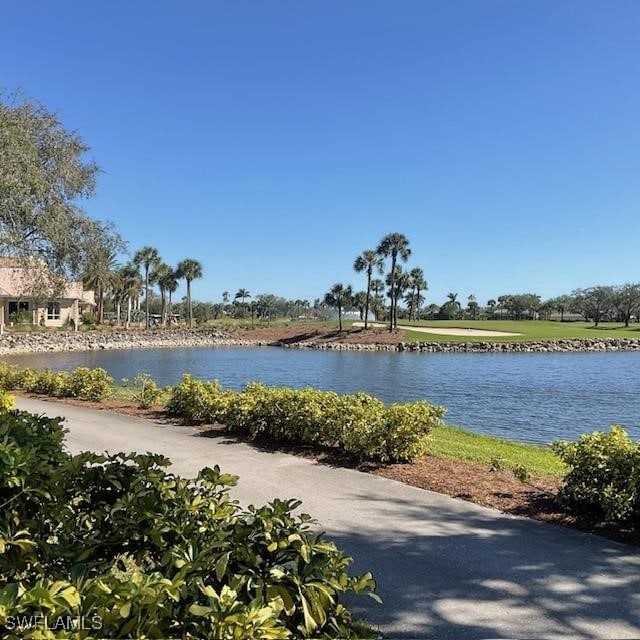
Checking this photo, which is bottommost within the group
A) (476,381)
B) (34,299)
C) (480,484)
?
(476,381)

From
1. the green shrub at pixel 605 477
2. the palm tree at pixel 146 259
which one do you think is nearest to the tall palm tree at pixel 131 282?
the palm tree at pixel 146 259

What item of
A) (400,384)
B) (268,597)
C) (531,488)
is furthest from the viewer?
(400,384)

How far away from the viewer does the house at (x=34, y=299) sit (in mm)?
10277

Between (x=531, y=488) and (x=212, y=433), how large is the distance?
4938 millimetres

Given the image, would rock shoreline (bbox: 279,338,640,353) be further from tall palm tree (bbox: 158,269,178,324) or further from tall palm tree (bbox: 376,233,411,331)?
tall palm tree (bbox: 158,269,178,324)

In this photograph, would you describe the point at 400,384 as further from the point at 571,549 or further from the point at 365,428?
the point at 571,549

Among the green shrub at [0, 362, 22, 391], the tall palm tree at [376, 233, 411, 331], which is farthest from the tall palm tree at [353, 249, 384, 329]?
the green shrub at [0, 362, 22, 391]

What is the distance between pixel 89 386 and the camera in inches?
495

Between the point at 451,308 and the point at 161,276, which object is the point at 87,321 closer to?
the point at 161,276

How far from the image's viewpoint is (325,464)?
713 centimetres

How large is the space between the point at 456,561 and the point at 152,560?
7.90 ft

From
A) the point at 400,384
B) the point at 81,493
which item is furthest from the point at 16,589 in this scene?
the point at 400,384

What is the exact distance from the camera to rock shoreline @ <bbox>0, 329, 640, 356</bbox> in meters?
43.2

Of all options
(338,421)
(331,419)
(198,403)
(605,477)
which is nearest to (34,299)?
(198,403)
